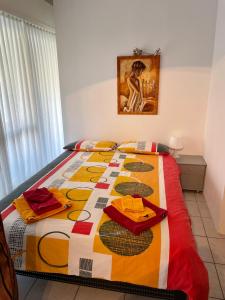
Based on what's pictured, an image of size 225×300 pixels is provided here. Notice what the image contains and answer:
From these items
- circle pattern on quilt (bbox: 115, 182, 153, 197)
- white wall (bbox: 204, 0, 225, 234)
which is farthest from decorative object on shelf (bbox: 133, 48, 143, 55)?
circle pattern on quilt (bbox: 115, 182, 153, 197)

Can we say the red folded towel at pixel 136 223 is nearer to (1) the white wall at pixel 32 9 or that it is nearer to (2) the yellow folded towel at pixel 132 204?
(2) the yellow folded towel at pixel 132 204

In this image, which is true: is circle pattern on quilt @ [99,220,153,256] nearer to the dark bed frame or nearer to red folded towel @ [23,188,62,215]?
the dark bed frame

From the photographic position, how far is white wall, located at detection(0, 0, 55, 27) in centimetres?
256

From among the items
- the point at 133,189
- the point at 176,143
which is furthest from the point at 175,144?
the point at 133,189

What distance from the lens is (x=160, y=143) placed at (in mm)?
3143

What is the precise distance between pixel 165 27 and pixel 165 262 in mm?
2683

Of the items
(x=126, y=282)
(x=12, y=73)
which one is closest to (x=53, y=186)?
(x=126, y=282)

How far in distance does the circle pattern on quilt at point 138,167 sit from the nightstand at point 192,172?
0.60 metres

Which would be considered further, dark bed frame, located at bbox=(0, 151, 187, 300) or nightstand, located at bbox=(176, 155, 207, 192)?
nightstand, located at bbox=(176, 155, 207, 192)

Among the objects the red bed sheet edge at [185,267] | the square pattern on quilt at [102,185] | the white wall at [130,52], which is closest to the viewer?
the red bed sheet edge at [185,267]

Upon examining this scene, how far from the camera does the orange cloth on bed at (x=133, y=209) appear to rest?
148cm

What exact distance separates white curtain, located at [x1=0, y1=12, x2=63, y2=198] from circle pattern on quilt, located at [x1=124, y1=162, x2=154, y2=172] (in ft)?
4.85

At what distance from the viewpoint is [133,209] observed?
1.53 meters

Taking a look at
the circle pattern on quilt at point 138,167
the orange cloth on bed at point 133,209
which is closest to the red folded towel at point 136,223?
the orange cloth on bed at point 133,209
